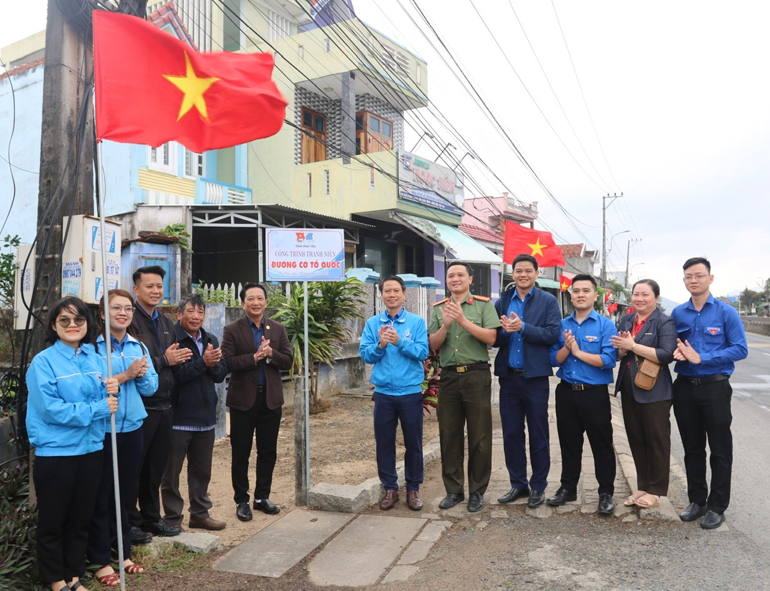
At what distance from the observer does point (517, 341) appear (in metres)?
5.21

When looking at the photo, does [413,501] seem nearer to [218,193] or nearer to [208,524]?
[208,524]

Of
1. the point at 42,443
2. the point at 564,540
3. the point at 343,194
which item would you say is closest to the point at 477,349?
the point at 564,540

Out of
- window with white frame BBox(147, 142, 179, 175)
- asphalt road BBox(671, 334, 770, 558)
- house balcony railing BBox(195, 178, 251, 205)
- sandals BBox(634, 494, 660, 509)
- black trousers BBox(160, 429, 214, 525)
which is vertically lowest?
asphalt road BBox(671, 334, 770, 558)

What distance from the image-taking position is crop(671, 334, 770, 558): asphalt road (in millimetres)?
4816

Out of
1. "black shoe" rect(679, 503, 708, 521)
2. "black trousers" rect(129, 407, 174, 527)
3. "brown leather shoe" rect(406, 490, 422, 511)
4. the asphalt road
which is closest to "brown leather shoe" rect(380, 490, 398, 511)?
"brown leather shoe" rect(406, 490, 422, 511)

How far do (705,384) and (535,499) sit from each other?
1.69 metres

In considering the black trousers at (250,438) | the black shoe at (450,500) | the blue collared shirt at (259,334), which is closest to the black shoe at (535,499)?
the black shoe at (450,500)

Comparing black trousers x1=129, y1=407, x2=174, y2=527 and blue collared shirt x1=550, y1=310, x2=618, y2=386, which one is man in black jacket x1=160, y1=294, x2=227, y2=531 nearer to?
black trousers x1=129, y1=407, x2=174, y2=527

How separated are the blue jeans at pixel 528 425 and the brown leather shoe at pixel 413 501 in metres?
0.88

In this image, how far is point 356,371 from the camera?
11.7 metres

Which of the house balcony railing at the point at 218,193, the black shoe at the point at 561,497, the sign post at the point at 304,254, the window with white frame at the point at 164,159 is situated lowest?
the black shoe at the point at 561,497

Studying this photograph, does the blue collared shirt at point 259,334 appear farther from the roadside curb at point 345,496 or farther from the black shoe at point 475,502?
the black shoe at point 475,502

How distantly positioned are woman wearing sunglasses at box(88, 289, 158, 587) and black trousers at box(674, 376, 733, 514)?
4.05 metres

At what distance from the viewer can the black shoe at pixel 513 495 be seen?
529 centimetres
